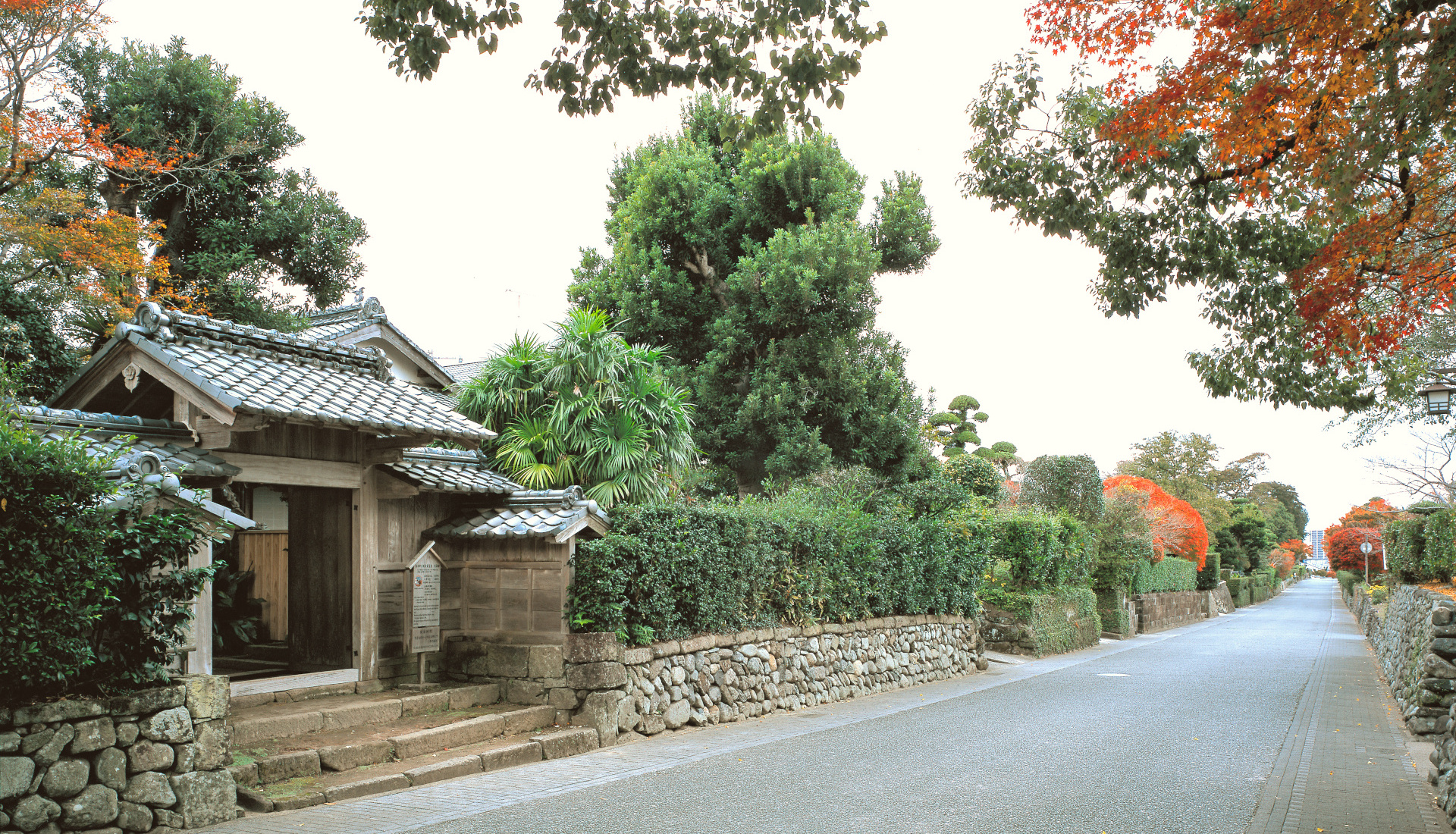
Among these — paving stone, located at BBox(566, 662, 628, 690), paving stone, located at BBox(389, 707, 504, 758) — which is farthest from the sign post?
paving stone, located at BBox(566, 662, 628, 690)

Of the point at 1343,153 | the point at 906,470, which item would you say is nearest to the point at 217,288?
the point at 906,470

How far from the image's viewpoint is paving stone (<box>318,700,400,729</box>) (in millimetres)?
8805

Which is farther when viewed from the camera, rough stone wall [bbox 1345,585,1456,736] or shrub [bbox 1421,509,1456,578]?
shrub [bbox 1421,509,1456,578]

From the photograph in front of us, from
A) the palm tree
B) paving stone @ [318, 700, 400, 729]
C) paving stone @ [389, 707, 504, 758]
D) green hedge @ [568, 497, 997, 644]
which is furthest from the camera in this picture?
the palm tree

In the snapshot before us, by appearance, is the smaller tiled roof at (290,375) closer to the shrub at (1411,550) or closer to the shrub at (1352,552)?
the shrub at (1411,550)

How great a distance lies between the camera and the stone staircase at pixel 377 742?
293 inches

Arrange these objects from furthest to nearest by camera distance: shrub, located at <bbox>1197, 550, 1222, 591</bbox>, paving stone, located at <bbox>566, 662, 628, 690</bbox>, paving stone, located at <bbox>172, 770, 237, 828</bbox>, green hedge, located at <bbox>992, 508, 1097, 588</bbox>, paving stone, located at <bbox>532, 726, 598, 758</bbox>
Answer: shrub, located at <bbox>1197, 550, 1222, 591</bbox> → green hedge, located at <bbox>992, 508, 1097, 588</bbox> → paving stone, located at <bbox>566, 662, 628, 690</bbox> → paving stone, located at <bbox>532, 726, 598, 758</bbox> → paving stone, located at <bbox>172, 770, 237, 828</bbox>

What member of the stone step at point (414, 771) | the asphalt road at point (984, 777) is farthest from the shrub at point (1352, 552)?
the stone step at point (414, 771)

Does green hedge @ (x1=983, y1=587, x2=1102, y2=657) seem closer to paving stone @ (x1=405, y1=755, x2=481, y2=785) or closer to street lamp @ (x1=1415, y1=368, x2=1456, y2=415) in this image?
street lamp @ (x1=1415, y1=368, x2=1456, y2=415)

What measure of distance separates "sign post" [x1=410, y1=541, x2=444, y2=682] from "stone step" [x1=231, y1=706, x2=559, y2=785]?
918 mm

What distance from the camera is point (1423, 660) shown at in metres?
11.3

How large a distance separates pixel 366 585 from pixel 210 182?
39.7ft

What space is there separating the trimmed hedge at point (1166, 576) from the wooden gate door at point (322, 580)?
2925 centimetres

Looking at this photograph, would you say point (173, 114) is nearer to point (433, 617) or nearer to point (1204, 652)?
point (433, 617)
